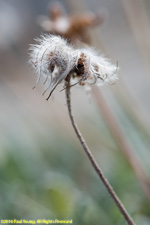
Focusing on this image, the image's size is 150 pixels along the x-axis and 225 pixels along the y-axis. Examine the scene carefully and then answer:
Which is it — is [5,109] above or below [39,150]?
above

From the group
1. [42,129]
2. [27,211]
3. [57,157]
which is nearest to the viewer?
[27,211]

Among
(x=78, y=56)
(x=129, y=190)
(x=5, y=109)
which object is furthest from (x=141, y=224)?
(x=5, y=109)

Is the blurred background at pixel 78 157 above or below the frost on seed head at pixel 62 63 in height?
below

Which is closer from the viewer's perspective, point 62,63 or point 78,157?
point 62,63

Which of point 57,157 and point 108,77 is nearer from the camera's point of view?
point 108,77

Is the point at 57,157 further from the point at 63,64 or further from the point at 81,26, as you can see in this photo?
the point at 63,64

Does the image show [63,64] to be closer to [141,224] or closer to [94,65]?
[94,65]

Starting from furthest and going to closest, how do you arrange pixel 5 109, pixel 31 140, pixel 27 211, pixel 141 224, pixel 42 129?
pixel 5 109, pixel 42 129, pixel 31 140, pixel 27 211, pixel 141 224

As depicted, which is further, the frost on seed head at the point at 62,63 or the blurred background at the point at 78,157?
the blurred background at the point at 78,157

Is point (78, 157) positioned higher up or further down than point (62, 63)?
further down

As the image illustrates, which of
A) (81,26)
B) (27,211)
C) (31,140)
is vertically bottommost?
(27,211)

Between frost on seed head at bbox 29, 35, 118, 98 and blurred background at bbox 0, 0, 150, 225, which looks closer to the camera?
frost on seed head at bbox 29, 35, 118, 98
